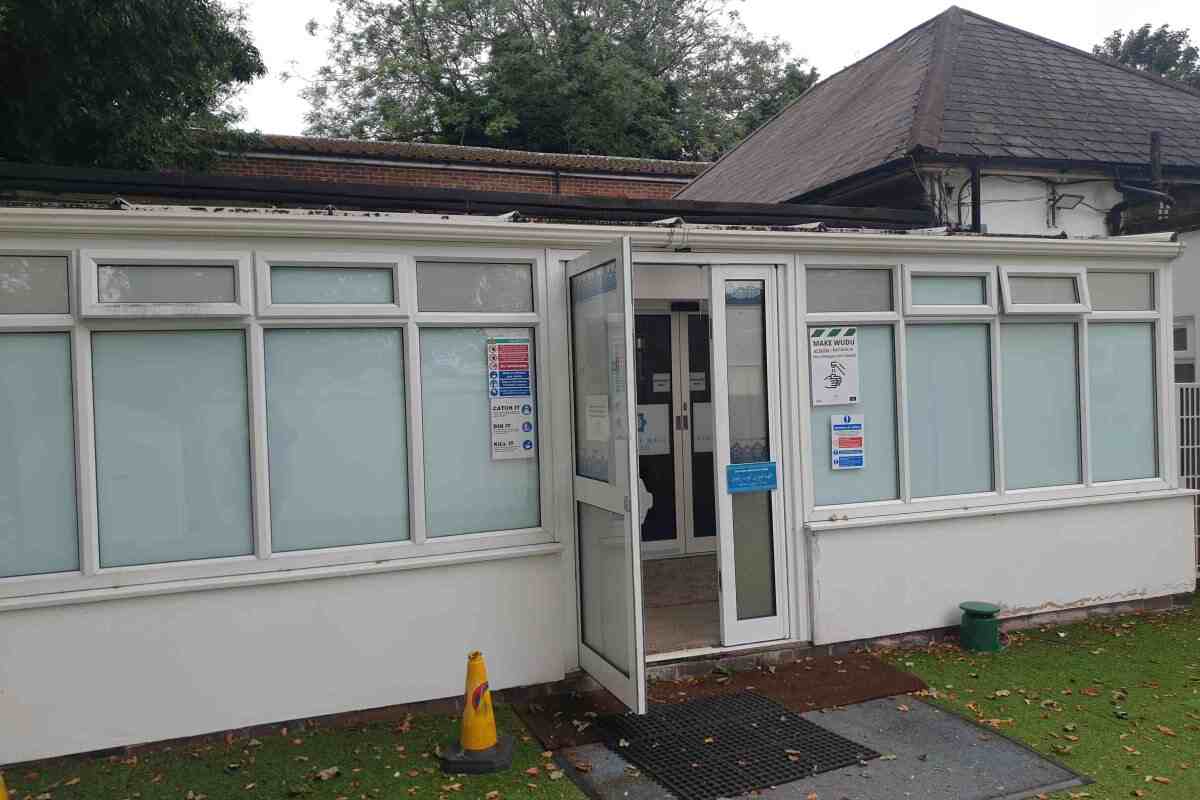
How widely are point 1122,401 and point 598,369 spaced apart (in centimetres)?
457

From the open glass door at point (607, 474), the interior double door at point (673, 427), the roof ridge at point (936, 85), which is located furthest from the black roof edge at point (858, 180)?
the open glass door at point (607, 474)

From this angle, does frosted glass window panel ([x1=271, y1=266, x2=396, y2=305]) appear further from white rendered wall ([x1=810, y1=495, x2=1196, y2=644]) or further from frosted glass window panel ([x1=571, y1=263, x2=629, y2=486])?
white rendered wall ([x1=810, y1=495, x2=1196, y2=644])

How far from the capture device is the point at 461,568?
533 cm

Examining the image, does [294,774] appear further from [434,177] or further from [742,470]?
[434,177]

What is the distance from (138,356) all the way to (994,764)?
16.2 ft

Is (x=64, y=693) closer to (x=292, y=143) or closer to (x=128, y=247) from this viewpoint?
(x=128, y=247)

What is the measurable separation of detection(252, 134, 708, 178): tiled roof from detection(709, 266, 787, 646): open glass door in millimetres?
11425

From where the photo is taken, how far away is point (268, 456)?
199 inches

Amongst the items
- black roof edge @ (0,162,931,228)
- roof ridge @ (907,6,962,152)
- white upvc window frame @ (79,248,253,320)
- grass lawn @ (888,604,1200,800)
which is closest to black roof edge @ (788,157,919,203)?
roof ridge @ (907,6,962,152)

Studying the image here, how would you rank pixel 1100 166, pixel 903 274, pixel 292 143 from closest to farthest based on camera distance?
pixel 903 274 → pixel 1100 166 → pixel 292 143

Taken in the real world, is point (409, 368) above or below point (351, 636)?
above

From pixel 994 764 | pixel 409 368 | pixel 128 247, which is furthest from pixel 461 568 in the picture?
pixel 994 764

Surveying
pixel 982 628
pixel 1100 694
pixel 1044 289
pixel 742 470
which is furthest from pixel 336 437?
pixel 1044 289

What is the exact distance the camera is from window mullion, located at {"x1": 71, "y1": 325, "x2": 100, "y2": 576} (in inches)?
183
